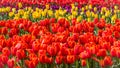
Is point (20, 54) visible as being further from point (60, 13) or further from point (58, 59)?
point (60, 13)

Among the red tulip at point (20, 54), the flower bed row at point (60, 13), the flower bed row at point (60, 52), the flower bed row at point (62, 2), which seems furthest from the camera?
the flower bed row at point (62, 2)

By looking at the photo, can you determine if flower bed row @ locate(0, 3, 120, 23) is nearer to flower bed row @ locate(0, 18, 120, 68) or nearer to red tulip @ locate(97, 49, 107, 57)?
flower bed row @ locate(0, 18, 120, 68)

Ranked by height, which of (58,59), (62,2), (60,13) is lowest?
(62,2)

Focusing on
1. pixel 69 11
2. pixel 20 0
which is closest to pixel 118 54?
pixel 69 11

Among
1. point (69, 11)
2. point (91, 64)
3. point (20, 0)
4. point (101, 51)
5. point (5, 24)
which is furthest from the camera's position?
point (20, 0)

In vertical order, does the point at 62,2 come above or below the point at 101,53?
below

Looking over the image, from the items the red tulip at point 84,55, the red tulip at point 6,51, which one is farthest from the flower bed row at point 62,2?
the red tulip at point 84,55

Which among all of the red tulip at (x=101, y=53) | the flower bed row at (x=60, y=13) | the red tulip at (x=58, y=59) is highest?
the red tulip at (x=101, y=53)

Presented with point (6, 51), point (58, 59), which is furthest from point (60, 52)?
point (6, 51)

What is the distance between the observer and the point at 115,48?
13.9ft

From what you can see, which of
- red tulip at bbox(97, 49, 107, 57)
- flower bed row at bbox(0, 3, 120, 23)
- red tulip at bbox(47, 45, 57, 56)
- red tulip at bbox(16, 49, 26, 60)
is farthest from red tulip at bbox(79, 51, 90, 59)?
flower bed row at bbox(0, 3, 120, 23)

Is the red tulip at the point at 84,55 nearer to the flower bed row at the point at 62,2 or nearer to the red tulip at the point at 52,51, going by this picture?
the red tulip at the point at 52,51

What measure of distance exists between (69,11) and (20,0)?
2.44 meters

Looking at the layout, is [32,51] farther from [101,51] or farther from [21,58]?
[101,51]
